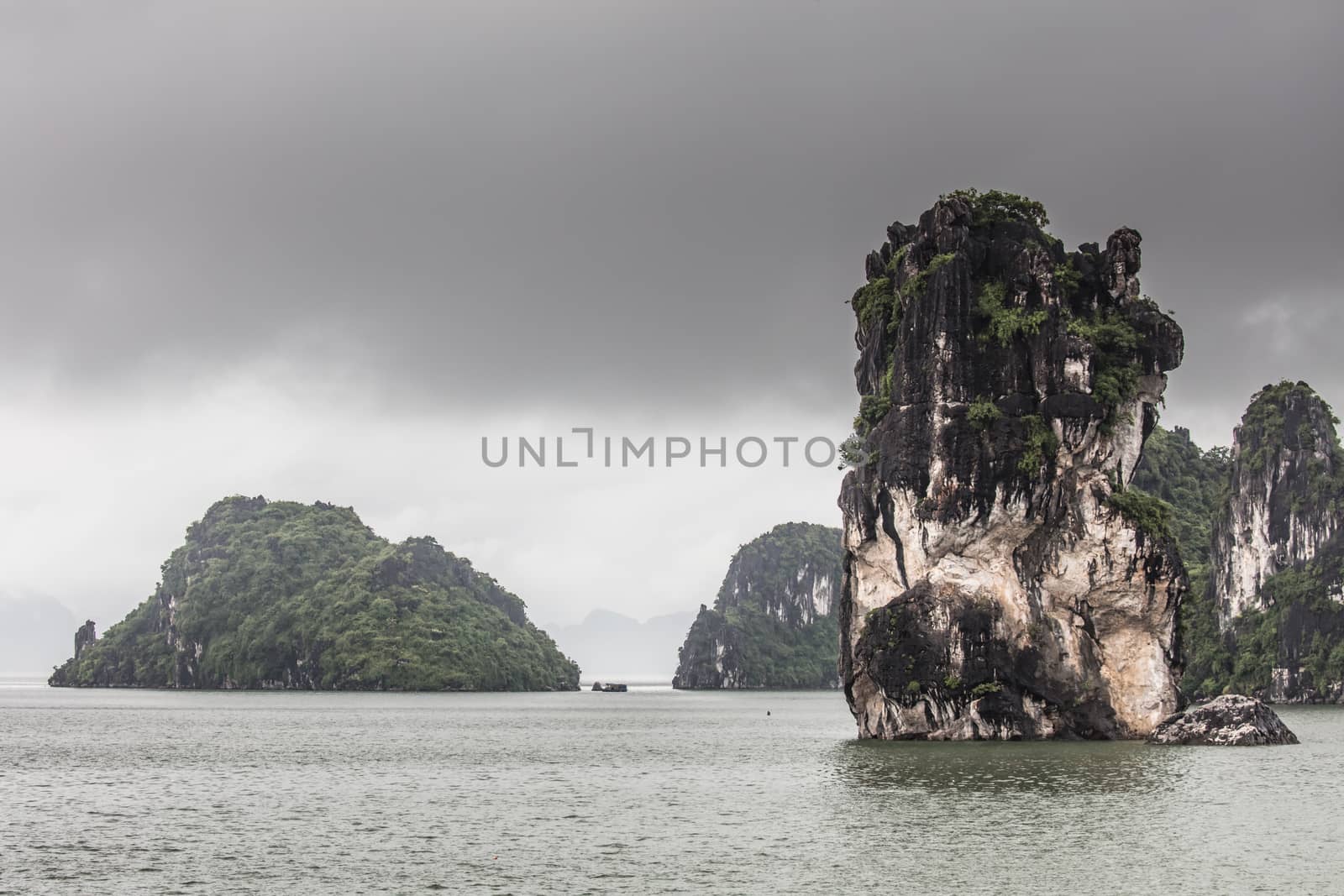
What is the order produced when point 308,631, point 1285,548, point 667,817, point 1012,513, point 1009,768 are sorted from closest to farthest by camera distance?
point 667,817 → point 1009,768 → point 1012,513 → point 1285,548 → point 308,631


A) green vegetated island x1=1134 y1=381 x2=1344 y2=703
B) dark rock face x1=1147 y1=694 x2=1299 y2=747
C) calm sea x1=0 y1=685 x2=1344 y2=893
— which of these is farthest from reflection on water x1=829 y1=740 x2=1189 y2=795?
green vegetated island x1=1134 y1=381 x2=1344 y2=703

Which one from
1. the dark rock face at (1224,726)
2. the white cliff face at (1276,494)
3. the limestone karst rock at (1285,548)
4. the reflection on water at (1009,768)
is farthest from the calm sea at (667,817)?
the white cliff face at (1276,494)

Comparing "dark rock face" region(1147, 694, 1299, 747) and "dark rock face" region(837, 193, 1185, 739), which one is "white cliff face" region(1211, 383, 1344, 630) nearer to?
"dark rock face" region(837, 193, 1185, 739)

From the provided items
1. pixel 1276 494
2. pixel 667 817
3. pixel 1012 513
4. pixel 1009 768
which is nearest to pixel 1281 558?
pixel 1276 494

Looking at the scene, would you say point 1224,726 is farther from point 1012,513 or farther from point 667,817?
point 667,817

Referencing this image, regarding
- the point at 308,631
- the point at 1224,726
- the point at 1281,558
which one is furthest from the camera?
the point at 308,631

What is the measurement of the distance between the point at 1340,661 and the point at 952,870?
109033mm

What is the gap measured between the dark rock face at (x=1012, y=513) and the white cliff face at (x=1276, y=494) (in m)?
74.5

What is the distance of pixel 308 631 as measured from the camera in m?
172

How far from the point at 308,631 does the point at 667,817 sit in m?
145

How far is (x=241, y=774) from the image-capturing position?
49500 mm

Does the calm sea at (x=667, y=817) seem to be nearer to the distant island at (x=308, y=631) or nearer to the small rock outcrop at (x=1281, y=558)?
the small rock outcrop at (x=1281, y=558)

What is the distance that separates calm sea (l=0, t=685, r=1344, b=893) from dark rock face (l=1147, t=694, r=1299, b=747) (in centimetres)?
189

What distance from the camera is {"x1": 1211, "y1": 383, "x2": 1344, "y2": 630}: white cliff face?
426ft
